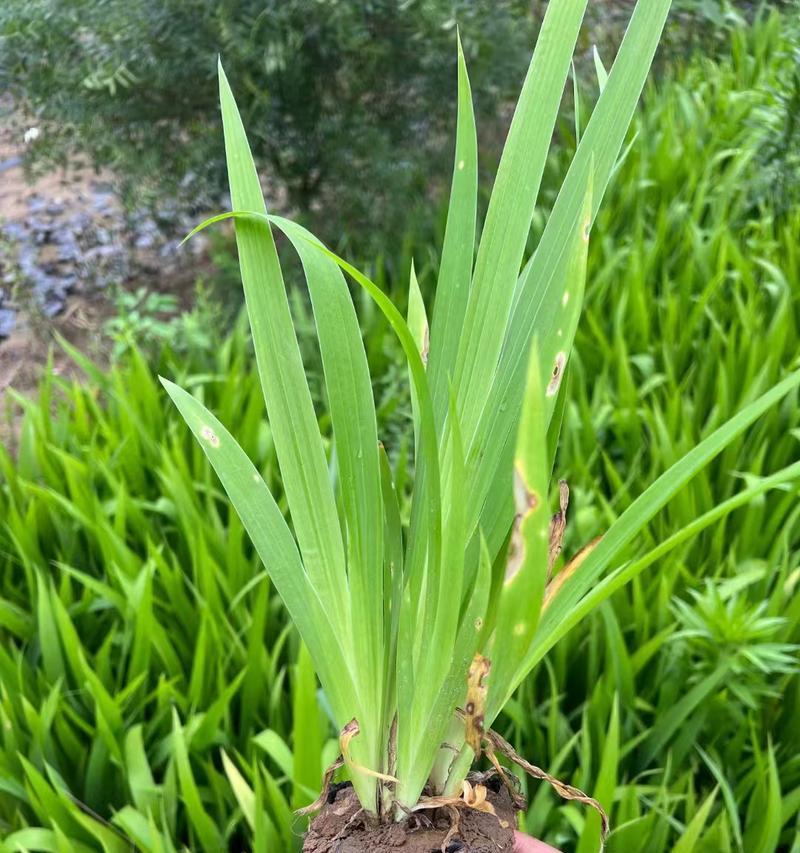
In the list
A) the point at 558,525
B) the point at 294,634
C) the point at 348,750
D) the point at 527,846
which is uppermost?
the point at 558,525

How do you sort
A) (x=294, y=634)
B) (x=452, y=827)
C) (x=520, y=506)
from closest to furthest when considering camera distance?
(x=520, y=506) → (x=452, y=827) → (x=294, y=634)

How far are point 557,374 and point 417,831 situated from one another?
1.04 feet

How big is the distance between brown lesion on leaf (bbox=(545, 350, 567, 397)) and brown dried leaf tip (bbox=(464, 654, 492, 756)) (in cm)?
17

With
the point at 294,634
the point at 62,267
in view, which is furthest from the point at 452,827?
the point at 62,267

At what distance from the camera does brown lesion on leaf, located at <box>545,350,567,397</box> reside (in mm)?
518

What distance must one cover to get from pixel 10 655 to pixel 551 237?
1.03 meters

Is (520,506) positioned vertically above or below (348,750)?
above

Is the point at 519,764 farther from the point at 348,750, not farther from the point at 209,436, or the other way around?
the point at 209,436

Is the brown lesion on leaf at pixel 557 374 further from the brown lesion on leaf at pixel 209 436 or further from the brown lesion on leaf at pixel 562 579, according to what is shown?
the brown lesion on leaf at pixel 209 436

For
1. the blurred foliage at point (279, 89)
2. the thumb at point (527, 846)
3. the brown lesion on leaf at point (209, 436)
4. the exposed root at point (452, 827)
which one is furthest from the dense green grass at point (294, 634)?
the blurred foliage at point (279, 89)

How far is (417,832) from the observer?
1.86 feet

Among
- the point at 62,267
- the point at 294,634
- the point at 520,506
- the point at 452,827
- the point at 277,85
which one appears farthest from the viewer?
the point at 62,267

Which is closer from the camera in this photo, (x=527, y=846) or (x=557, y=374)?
(x=557, y=374)

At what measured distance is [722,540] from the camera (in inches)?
48.3
